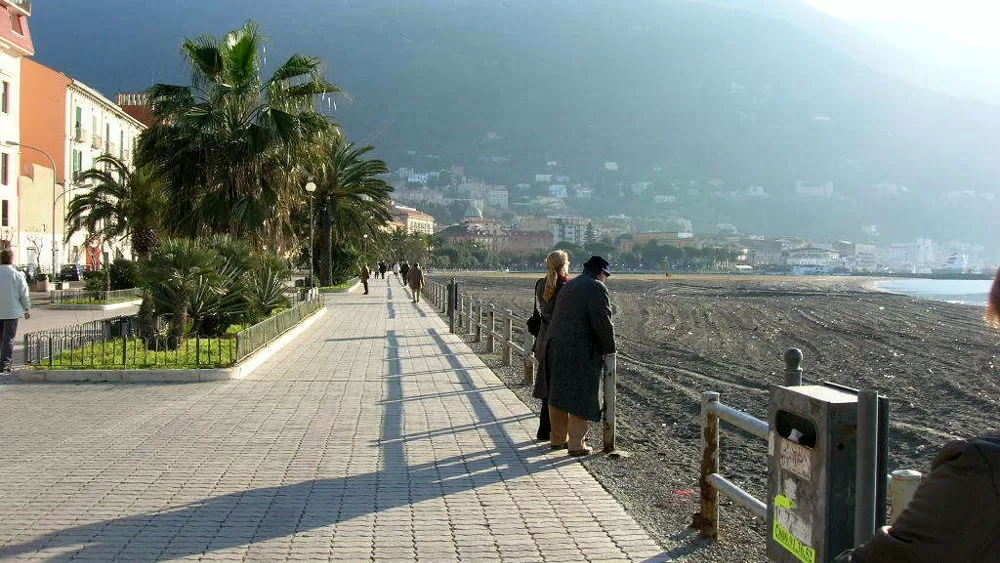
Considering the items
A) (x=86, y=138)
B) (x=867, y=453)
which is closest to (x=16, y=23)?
(x=86, y=138)

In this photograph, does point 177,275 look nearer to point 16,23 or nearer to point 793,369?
point 793,369

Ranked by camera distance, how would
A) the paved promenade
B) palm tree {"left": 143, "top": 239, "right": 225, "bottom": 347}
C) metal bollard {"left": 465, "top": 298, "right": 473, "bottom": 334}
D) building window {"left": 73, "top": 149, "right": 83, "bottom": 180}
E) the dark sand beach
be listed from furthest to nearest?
building window {"left": 73, "top": 149, "right": 83, "bottom": 180}, metal bollard {"left": 465, "top": 298, "right": 473, "bottom": 334}, palm tree {"left": 143, "top": 239, "right": 225, "bottom": 347}, the dark sand beach, the paved promenade

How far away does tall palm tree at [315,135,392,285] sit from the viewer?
40.2 meters

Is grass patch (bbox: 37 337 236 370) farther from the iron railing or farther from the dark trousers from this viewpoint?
the dark trousers

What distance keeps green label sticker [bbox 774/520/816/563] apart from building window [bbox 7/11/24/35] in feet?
156

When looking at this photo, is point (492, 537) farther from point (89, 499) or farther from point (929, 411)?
point (929, 411)

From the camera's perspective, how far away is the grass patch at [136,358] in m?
11.8

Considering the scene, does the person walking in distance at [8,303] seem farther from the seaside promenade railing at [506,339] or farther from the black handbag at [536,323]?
the black handbag at [536,323]

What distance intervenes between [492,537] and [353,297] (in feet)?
111

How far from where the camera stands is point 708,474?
5.31 meters

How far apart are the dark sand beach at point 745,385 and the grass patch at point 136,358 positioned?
393 centimetres

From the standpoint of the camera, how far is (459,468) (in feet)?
22.9

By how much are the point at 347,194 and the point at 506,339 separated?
27522 millimetres

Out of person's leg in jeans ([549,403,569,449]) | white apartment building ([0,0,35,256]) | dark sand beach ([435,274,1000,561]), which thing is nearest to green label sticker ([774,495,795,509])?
dark sand beach ([435,274,1000,561])
